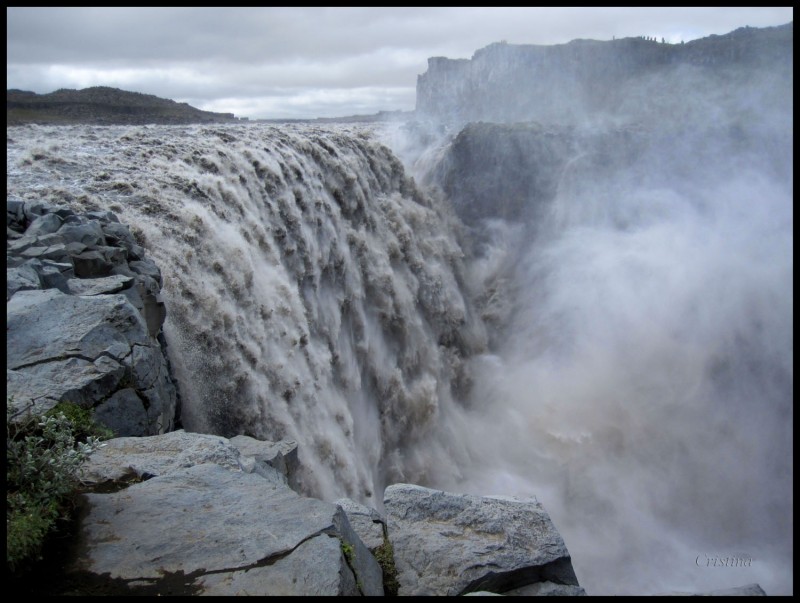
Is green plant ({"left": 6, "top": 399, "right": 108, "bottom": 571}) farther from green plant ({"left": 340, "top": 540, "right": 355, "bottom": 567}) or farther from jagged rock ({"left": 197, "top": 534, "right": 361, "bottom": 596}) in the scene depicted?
green plant ({"left": 340, "top": 540, "right": 355, "bottom": 567})

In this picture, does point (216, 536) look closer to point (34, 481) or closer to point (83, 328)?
point (34, 481)

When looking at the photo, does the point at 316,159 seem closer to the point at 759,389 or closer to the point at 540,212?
the point at 540,212

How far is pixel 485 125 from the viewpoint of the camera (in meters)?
24.5

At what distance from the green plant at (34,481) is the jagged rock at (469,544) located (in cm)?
208

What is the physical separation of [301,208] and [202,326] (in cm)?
541

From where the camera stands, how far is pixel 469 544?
425cm

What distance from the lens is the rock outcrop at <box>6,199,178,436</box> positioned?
4.90m

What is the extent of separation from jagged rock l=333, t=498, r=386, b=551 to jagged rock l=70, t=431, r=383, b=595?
436 mm

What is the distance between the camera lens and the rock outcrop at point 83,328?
4.90 metres

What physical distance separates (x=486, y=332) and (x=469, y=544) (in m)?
17.6

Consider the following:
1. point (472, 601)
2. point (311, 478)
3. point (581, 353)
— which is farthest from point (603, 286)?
point (472, 601)

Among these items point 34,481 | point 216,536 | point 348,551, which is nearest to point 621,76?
point 348,551
